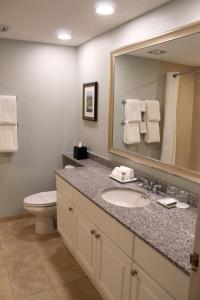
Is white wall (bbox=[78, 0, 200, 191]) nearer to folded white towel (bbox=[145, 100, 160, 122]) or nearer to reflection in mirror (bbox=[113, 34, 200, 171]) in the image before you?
reflection in mirror (bbox=[113, 34, 200, 171])

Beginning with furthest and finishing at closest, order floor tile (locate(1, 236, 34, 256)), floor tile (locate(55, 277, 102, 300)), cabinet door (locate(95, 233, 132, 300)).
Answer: floor tile (locate(1, 236, 34, 256)) → floor tile (locate(55, 277, 102, 300)) → cabinet door (locate(95, 233, 132, 300))

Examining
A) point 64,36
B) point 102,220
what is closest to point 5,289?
point 102,220

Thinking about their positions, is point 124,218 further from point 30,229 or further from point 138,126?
point 30,229

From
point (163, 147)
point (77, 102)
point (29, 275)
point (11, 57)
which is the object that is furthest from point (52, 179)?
point (163, 147)

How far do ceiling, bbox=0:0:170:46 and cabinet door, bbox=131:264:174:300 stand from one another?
1.84m

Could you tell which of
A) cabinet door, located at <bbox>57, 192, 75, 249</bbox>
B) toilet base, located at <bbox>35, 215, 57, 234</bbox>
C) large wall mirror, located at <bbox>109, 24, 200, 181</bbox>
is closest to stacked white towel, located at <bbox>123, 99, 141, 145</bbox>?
large wall mirror, located at <bbox>109, 24, 200, 181</bbox>

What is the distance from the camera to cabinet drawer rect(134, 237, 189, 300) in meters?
1.10

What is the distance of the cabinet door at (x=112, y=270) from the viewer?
1506mm

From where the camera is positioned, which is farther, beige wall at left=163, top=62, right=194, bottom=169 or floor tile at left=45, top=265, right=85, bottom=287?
floor tile at left=45, top=265, right=85, bottom=287

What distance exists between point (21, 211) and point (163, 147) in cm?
224

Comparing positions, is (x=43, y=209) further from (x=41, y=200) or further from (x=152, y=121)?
(x=152, y=121)

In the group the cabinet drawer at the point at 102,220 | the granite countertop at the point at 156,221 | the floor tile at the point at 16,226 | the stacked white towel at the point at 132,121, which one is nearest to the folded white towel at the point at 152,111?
the stacked white towel at the point at 132,121

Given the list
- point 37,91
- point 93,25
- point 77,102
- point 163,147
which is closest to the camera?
point 163,147

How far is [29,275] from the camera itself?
223 centimetres
